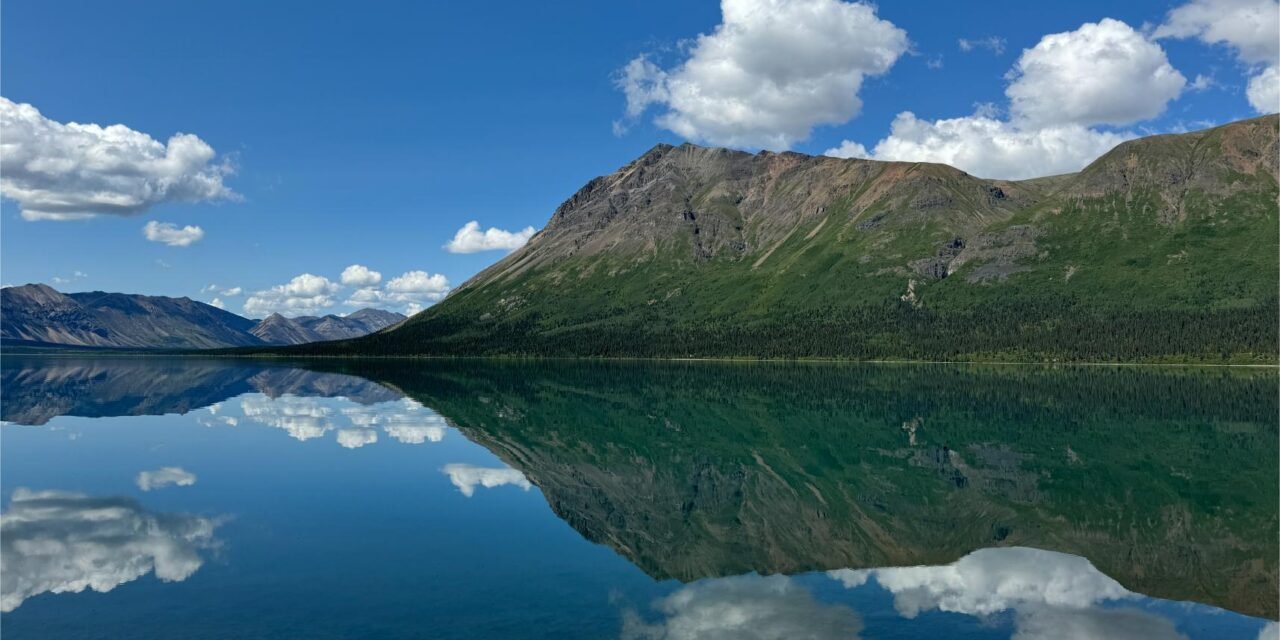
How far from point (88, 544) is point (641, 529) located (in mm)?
23510

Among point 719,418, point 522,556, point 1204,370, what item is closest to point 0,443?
point 522,556

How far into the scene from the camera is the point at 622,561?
99.1 ft

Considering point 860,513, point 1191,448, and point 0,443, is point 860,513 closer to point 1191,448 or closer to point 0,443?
point 1191,448

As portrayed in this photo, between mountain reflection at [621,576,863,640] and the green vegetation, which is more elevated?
mountain reflection at [621,576,863,640]

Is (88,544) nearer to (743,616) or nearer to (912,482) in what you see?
(743,616)

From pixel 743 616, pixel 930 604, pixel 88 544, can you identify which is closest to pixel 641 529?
pixel 743 616

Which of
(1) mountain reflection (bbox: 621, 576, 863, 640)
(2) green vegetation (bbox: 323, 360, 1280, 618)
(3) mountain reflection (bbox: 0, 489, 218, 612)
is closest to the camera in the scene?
(1) mountain reflection (bbox: 621, 576, 863, 640)

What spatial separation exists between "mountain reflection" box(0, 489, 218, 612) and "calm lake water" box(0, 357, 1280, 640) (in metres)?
0.19

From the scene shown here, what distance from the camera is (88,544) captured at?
101ft

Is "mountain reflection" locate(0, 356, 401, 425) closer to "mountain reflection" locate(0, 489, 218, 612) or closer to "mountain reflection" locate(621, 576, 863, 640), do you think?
"mountain reflection" locate(0, 489, 218, 612)

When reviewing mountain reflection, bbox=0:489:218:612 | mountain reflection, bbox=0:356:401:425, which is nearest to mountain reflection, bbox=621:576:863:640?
mountain reflection, bbox=0:489:218:612

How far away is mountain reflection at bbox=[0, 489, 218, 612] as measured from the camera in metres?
26.0

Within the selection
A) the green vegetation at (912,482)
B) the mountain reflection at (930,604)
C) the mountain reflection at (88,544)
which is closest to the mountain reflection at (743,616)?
the mountain reflection at (930,604)

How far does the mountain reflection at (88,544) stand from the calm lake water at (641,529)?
0.19 m
